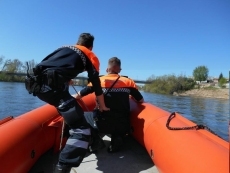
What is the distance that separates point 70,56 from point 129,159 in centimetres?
164

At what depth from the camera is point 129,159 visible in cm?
304

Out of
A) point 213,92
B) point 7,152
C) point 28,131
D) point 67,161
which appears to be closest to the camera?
point 7,152

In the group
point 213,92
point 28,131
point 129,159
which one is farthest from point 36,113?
point 213,92

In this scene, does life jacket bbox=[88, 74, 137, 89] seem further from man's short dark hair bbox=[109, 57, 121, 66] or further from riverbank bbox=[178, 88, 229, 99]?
riverbank bbox=[178, 88, 229, 99]

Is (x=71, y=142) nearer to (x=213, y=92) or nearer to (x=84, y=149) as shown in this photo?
(x=84, y=149)

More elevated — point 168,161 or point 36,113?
point 36,113

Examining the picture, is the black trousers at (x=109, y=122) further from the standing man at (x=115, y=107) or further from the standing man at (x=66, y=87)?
the standing man at (x=66, y=87)

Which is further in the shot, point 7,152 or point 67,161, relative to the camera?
point 67,161

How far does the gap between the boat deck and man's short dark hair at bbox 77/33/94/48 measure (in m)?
1.40

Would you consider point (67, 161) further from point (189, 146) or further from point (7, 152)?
point (189, 146)

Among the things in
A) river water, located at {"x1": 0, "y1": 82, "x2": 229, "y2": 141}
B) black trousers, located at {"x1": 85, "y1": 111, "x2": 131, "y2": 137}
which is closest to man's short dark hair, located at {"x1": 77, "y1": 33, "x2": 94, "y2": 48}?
black trousers, located at {"x1": 85, "y1": 111, "x2": 131, "y2": 137}

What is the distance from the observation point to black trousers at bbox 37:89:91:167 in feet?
6.98

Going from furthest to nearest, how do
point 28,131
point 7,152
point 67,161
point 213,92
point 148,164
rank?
point 213,92
point 148,164
point 28,131
point 67,161
point 7,152

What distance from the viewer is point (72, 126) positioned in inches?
87.4
